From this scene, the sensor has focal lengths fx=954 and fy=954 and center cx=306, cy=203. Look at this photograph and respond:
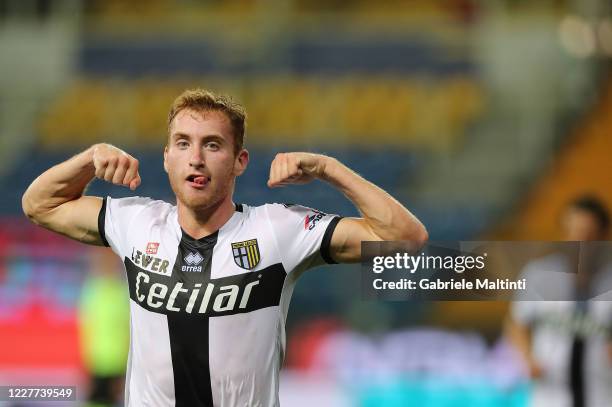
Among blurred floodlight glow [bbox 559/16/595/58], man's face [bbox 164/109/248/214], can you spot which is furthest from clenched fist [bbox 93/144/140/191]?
blurred floodlight glow [bbox 559/16/595/58]

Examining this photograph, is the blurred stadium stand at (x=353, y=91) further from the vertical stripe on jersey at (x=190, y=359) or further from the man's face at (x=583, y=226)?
the vertical stripe on jersey at (x=190, y=359)

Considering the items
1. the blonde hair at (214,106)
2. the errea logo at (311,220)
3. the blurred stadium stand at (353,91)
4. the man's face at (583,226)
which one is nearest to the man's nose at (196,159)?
the blonde hair at (214,106)

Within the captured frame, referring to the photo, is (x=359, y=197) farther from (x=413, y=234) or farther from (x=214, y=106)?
(x=214, y=106)

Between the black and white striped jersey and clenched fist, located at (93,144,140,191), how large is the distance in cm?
26

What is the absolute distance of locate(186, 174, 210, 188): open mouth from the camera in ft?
9.79

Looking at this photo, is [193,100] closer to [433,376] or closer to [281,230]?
[281,230]

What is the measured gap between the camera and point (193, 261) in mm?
3088

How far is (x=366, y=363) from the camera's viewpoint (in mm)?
6516

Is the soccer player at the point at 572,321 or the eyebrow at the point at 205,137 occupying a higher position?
the eyebrow at the point at 205,137

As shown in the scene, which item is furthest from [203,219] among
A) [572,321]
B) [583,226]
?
[583,226]

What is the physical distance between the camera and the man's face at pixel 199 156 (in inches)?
117

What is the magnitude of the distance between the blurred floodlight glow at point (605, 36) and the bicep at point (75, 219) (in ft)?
38.3

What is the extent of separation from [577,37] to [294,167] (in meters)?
12.2

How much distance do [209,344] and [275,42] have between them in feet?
40.3
